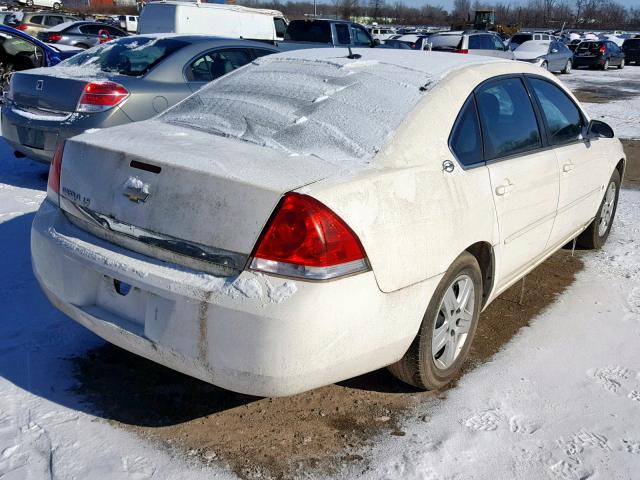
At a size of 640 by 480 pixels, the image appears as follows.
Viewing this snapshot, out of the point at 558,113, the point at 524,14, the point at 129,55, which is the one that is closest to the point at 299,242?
the point at 558,113

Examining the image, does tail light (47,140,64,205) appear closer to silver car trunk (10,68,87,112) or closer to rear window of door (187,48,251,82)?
silver car trunk (10,68,87,112)

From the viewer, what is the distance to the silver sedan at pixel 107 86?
5.86 m

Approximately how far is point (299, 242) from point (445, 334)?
1095mm

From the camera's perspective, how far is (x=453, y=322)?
10.3 ft

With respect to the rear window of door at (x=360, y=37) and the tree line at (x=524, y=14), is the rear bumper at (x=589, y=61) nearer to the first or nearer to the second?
the rear window of door at (x=360, y=37)

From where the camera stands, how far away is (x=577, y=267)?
490 cm

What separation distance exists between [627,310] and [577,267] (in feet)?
2.72

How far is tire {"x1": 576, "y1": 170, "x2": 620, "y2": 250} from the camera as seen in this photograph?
5035 mm

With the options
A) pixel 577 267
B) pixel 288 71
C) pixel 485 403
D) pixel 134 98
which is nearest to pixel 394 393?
pixel 485 403

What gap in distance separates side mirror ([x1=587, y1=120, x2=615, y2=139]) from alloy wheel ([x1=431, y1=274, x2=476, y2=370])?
1.87 metres

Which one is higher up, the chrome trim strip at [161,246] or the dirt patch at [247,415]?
the chrome trim strip at [161,246]

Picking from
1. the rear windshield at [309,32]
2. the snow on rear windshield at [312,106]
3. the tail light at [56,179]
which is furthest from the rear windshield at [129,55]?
the rear windshield at [309,32]

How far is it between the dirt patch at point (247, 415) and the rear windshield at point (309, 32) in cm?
1219

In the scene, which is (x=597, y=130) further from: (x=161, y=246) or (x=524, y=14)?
(x=524, y=14)
